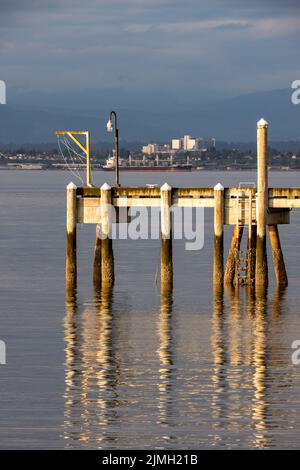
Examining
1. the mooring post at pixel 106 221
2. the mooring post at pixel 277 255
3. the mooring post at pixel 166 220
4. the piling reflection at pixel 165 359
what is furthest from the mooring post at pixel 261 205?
the mooring post at pixel 106 221

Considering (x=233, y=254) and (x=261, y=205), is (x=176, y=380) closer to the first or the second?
(x=261, y=205)

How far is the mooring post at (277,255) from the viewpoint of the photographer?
1914 inches

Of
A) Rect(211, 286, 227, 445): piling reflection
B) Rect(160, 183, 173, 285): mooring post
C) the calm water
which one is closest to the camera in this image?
the calm water

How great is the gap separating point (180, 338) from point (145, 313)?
551 centimetres

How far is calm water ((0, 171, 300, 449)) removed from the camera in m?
28.6

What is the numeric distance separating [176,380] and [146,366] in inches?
79.1

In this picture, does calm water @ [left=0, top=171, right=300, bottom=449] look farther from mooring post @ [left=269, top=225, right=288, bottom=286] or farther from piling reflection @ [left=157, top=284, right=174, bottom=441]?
mooring post @ [left=269, top=225, right=288, bottom=286]

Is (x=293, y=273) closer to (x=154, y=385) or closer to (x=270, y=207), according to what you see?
(x=270, y=207)

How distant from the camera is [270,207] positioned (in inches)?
1834

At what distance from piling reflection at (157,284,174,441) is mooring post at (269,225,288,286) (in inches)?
152

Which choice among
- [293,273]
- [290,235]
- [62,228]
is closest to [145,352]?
[293,273]

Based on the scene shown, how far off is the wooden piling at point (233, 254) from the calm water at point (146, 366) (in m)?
1.13

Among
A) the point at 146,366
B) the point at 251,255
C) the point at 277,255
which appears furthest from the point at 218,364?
the point at 277,255

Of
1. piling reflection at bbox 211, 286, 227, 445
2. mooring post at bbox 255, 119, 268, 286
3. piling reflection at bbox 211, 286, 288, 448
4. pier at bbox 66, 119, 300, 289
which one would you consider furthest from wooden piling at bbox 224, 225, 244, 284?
piling reflection at bbox 211, 286, 227, 445
